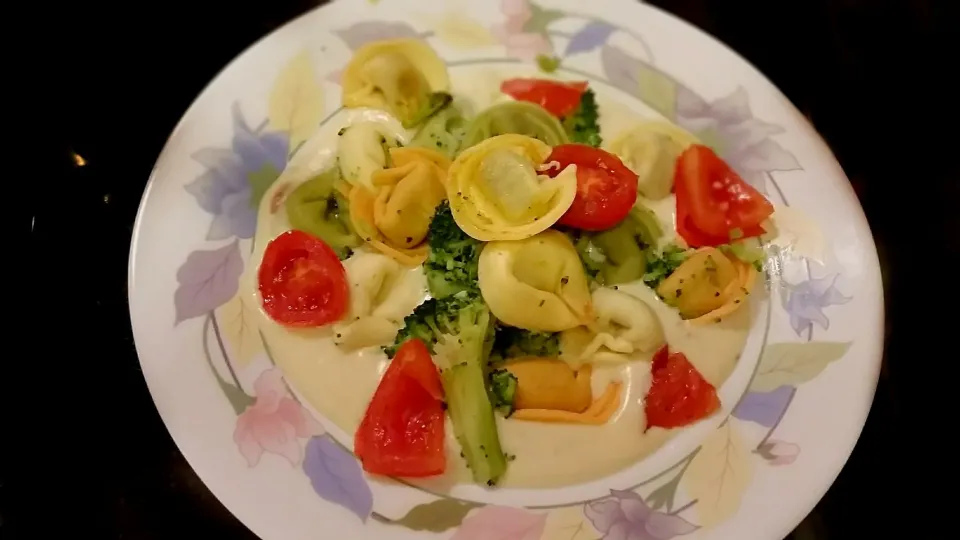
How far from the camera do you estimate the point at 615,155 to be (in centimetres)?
167

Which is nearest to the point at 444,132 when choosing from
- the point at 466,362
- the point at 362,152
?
the point at 362,152

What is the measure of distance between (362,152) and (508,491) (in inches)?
29.2

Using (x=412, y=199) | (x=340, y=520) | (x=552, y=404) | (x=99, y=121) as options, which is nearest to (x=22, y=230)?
(x=99, y=121)

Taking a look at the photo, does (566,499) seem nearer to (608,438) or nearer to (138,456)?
(608,438)

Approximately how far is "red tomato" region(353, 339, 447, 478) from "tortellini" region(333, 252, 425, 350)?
8 centimetres

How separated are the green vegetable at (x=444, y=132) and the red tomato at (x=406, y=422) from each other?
18.1 inches

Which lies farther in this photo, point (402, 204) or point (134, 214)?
point (134, 214)

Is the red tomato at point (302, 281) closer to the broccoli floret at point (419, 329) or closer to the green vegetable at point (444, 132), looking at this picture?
the broccoli floret at point (419, 329)

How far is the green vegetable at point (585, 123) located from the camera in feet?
5.73

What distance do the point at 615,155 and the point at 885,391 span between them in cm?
78

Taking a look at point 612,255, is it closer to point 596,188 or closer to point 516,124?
point 596,188

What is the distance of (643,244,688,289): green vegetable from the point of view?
161cm

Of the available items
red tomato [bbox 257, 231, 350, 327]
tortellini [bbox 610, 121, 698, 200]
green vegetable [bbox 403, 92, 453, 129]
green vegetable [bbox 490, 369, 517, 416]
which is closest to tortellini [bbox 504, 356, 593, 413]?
green vegetable [bbox 490, 369, 517, 416]

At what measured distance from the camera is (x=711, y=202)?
5.54 feet
